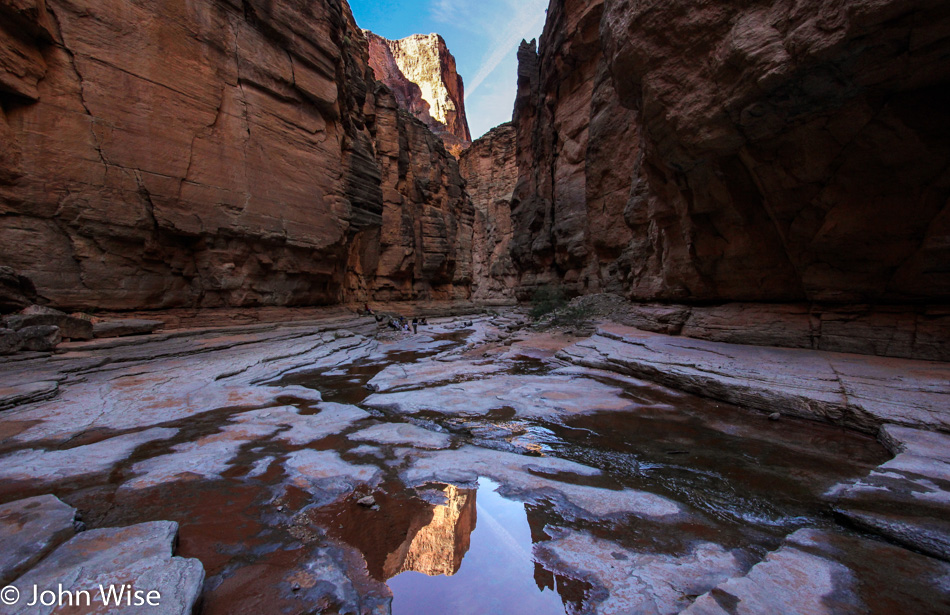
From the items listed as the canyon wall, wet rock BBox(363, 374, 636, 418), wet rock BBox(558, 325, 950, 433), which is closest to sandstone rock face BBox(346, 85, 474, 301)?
the canyon wall

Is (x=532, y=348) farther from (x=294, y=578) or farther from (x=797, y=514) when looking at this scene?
(x=294, y=578)

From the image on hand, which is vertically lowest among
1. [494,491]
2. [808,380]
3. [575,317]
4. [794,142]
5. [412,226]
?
[494,491]

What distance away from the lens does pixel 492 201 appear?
37.4 metres

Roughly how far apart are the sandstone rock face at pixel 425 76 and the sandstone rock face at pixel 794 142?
53687 millimetres

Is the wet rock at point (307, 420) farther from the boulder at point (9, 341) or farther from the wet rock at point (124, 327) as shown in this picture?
the wet rock at point (124, 327)


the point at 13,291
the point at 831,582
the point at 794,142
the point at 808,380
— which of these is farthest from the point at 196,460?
the point at 794,142

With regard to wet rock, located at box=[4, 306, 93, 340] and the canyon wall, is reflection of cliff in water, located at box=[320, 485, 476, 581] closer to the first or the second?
wet rock, located at box=[4, 306, 93, 340]

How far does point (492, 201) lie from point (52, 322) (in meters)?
35.2

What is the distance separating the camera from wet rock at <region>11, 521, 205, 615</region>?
4.24 ft

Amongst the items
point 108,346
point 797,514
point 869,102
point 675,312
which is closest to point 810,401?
point 797,514

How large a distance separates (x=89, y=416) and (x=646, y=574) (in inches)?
210

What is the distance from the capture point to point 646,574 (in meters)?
1.56

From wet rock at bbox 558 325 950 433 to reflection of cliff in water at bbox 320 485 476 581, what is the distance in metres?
3.62

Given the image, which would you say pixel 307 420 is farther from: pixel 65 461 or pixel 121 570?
pixel 121 570
